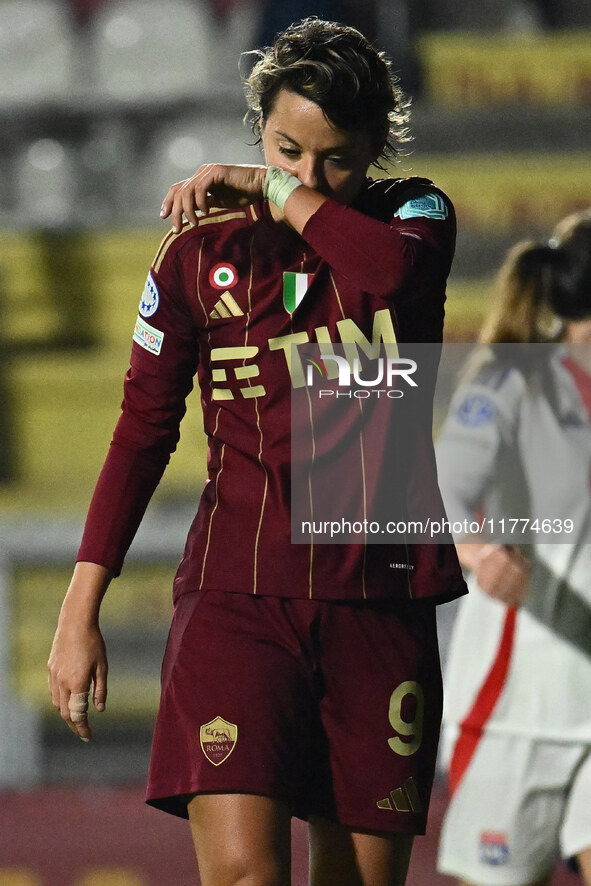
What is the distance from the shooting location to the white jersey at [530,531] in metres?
2.51

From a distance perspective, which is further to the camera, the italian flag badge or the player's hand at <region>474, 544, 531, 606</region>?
the player's hand at <region>474, 544, 531, 606</region>

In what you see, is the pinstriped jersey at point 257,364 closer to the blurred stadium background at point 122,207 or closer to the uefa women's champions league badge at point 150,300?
the uefa women's champions league badge at point 150,300

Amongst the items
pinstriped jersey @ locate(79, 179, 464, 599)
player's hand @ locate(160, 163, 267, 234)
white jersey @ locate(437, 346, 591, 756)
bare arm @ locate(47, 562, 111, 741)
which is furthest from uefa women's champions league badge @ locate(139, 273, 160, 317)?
white jersey @ locate(437, 346, 591, 756)

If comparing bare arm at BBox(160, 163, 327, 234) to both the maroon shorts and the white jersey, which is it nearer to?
the maroon shorts

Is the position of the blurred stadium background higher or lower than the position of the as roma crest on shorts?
higher

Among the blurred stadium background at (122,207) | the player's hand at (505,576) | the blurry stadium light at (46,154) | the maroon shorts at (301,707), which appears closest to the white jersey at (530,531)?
the player's hand at (505,576)

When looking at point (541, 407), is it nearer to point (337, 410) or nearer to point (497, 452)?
point (497, 452)

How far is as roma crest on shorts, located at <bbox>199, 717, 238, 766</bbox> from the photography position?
1543 millimetres

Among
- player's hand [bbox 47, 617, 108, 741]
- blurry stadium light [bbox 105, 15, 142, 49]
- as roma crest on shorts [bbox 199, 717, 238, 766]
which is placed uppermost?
blurry stadium light [bbox 105, 15, 142, 49]

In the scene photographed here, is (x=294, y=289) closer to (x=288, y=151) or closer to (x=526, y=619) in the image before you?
(x=288, y=151)

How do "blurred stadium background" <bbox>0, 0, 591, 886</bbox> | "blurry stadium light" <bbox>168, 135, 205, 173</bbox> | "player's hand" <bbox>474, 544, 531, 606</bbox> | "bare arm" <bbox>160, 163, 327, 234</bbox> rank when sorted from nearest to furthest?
"bare arm" <bbox>160, 163, 327, 234</bbox> < "player's hand" <bbox>474, 544, 531, 606</bbox> < "blurred stadium background" <bbox>0, 0, 591, 886</bbox> < "blurry stadium light" <bbox>168, 135, 205, 173</bbox>

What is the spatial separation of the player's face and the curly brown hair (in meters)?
0.01

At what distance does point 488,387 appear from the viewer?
8.57 feet

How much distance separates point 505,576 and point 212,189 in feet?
3.12
